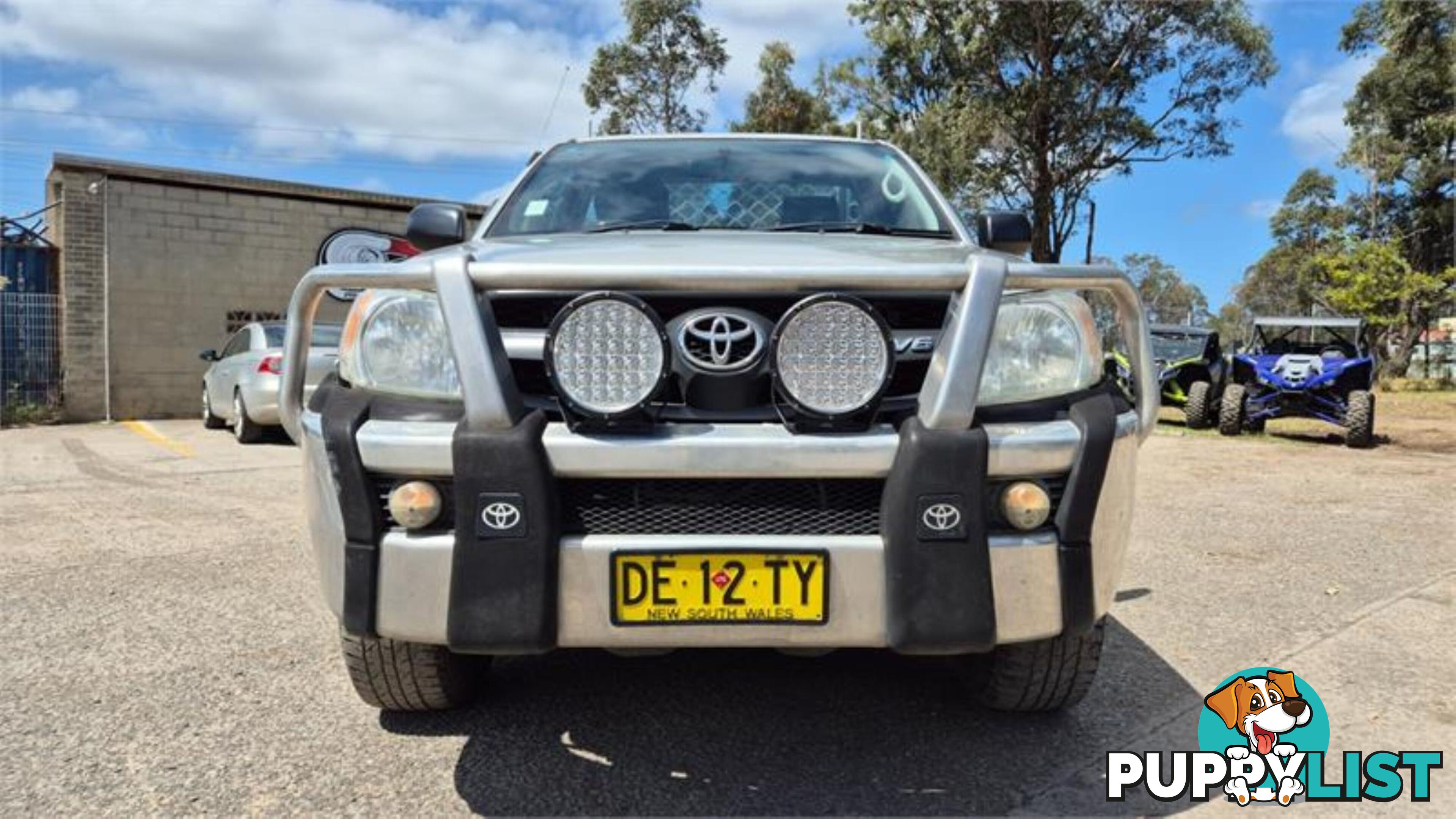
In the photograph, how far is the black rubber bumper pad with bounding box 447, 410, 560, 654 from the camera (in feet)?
6.04

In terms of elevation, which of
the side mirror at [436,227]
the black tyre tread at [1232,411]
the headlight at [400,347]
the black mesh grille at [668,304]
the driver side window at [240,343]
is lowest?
the black tyre tread at [1232,411]

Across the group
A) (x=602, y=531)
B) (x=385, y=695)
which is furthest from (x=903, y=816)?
(x=385, y=695)

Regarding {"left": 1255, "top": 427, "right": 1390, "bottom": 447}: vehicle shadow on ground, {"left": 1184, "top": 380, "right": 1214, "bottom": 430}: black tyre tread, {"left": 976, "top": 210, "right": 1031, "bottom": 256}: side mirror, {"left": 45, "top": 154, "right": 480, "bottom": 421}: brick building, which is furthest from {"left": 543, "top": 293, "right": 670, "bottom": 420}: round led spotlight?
{"left": 45, "top": 154, "right": 480, "bottom": 421}: brick building

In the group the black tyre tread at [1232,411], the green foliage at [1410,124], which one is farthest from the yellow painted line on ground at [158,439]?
the green foliage at [1410,124]

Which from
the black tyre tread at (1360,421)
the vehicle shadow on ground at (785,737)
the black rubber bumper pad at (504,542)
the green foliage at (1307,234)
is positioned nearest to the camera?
the black rubber bumper pad at (504,542)

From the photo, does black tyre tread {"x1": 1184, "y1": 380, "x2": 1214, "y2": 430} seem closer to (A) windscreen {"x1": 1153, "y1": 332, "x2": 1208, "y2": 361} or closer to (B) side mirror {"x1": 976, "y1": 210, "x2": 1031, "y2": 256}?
(A) windscreen {"x1": 1153, "y1": 332, "x2": 1208, "y2": 361}

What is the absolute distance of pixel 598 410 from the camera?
1.91m

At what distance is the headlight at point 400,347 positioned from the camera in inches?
80.0

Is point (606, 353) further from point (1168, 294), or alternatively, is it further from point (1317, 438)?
point (1168, 294)

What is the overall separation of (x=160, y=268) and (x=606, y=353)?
45.1 feet

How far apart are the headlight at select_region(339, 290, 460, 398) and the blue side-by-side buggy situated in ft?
39.0

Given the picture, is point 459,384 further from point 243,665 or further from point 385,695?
point 243,665

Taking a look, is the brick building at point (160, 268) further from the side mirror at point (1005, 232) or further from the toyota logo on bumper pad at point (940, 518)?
the toyota logo on bumper pad at point (940, 518)

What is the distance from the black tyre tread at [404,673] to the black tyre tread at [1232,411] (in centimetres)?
1156
